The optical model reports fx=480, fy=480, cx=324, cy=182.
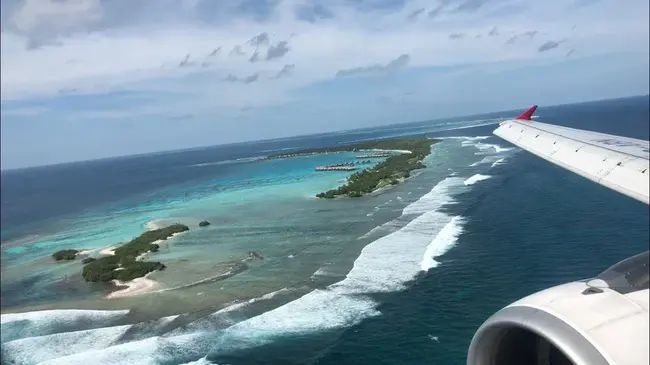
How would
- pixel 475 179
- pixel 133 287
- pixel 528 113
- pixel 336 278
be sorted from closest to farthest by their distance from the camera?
pixel 528 113 → pixel 336 278 → pixel 133 287 → pixel 475 179

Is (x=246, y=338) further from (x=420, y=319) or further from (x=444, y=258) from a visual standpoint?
(x=444, y=258)

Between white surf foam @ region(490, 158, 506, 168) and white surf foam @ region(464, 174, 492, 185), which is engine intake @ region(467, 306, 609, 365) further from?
white surf foam @ region(490, 158, 506, 168)

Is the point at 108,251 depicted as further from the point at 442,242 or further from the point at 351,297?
A: the point at 442,242

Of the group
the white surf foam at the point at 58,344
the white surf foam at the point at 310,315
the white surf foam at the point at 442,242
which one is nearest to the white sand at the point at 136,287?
the white surf foam at the point at 58,344

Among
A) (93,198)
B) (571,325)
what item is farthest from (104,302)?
(93,198)

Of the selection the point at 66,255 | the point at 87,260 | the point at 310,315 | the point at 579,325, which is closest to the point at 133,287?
the point at 87,260
